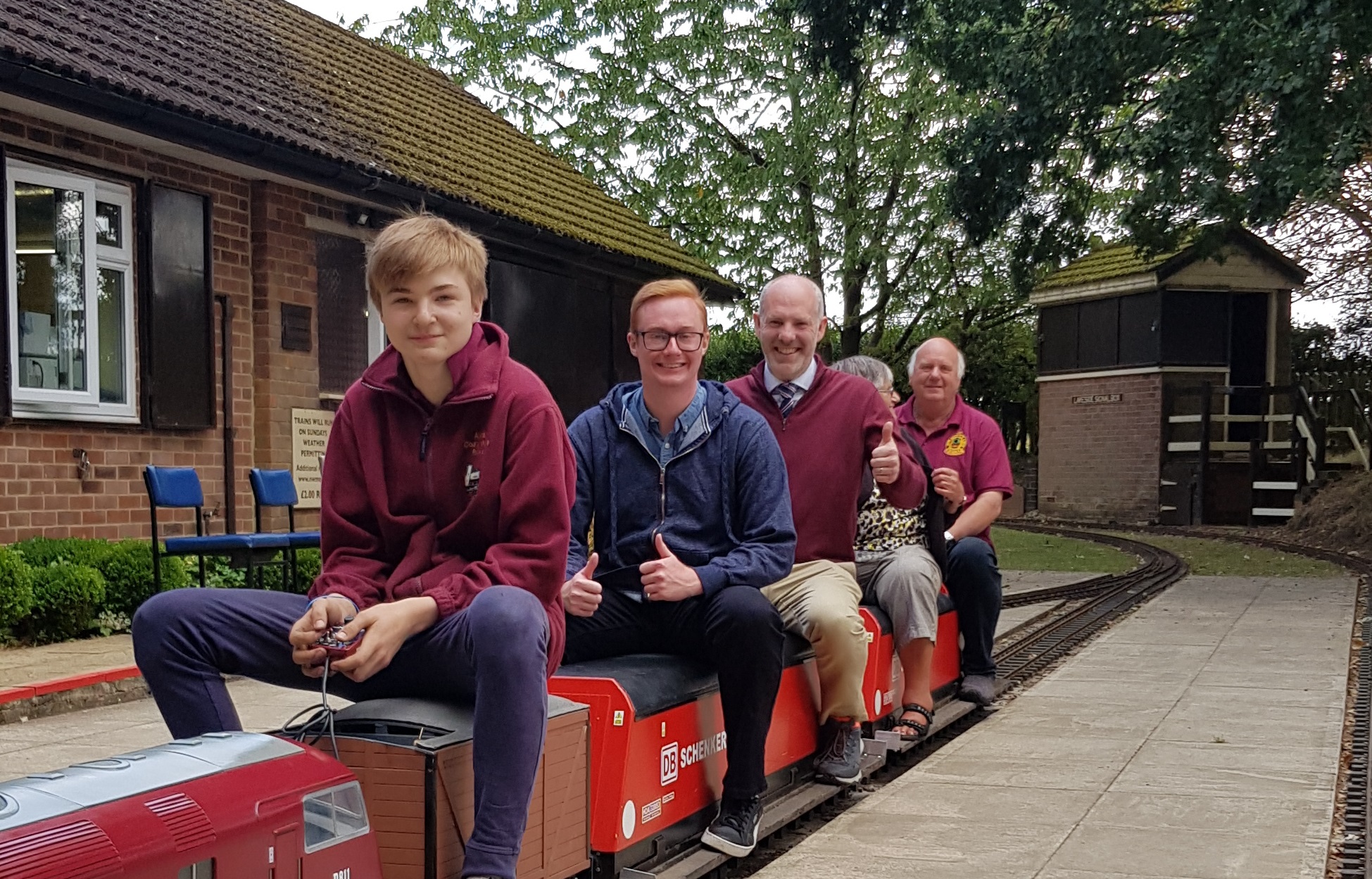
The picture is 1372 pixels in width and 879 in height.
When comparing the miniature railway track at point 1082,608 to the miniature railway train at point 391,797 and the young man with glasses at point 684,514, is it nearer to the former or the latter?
the young man with glasses at point 684,514

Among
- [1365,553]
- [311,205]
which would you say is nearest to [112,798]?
[311,205]

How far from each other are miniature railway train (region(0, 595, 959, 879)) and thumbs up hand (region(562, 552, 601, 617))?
0.55 ft

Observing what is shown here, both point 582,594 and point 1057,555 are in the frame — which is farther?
point 1057,555

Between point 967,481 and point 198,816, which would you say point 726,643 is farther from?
point 967,481

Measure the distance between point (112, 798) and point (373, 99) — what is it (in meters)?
12.7

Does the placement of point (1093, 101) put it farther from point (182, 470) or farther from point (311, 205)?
point (182, 470)

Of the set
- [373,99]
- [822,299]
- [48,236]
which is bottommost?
[822,299]

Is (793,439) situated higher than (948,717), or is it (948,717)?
(793,439)

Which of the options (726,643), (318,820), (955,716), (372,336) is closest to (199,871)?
(318,820)

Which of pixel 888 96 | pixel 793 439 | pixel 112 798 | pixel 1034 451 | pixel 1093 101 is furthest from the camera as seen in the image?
pixel 1034 451

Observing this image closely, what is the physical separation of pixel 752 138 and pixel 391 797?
22924mm

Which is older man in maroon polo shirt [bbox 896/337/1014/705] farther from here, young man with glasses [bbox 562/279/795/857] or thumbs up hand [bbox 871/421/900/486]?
young man with glasses [bbox 562/279/795/857]

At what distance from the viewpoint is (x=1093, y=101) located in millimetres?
13500

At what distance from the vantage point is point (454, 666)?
2.82m
